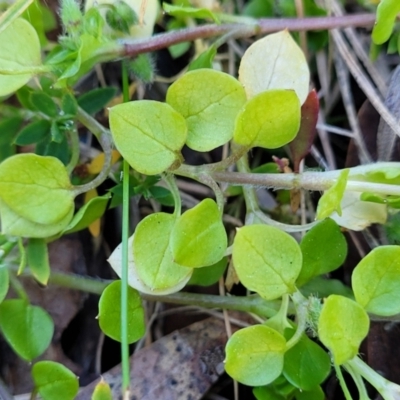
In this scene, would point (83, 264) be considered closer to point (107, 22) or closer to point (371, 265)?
point (107, 22)

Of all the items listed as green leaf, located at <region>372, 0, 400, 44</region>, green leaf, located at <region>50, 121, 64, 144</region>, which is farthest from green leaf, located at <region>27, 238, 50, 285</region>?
green leaf, located at <region>372, 0, 400, 44</region>

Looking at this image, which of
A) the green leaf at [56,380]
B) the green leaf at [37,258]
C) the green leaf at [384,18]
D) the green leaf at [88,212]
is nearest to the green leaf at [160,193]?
the green leaf at [88,212]

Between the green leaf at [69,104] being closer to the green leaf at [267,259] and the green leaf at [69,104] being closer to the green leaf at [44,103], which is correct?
the green leaf at [44,103]

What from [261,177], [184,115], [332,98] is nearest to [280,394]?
[261,177]

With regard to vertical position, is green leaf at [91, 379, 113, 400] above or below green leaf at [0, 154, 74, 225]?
below

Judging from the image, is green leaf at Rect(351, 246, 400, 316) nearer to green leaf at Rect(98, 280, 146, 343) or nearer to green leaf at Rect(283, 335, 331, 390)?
green leaf at Rect(283, 335, 331, 390)

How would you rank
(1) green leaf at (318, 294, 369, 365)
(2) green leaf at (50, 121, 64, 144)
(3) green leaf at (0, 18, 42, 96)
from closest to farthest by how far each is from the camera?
(1) green leaf at (318, 294, 369, 365) → (3) green leaf at (0, 18, 42, 96) → (2) green leaf at (50, 121, 64, 144)

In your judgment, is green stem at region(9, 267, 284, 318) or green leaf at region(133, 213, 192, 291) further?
green stem at region(9, 267, 284, 318)
